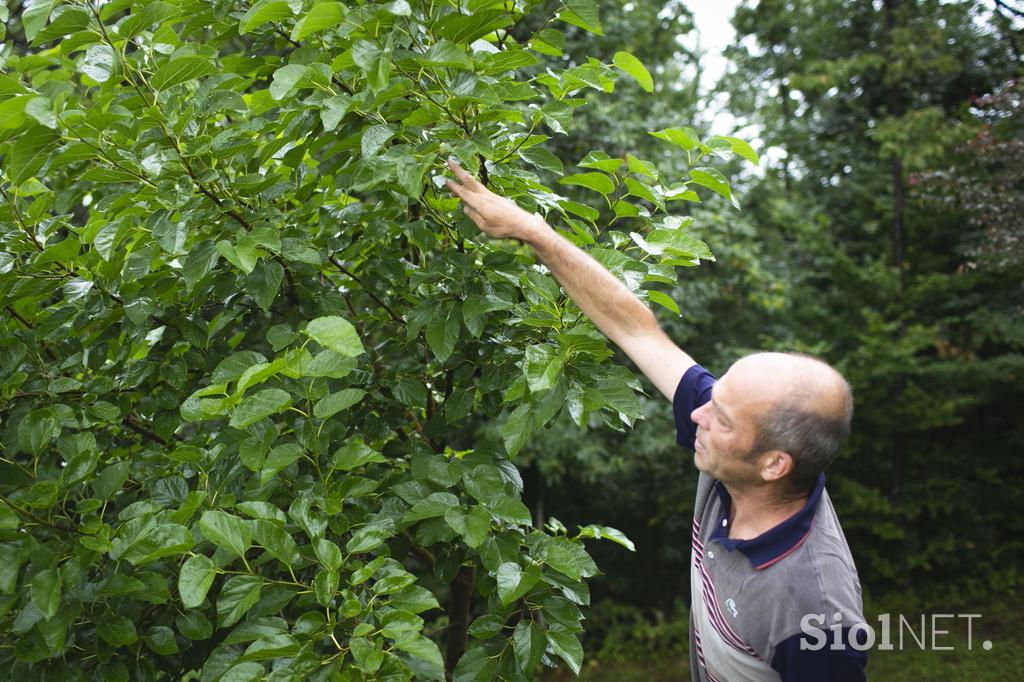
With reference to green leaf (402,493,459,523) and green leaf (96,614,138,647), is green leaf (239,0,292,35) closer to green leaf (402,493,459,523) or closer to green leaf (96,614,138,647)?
green leaf (402,493,459,523)

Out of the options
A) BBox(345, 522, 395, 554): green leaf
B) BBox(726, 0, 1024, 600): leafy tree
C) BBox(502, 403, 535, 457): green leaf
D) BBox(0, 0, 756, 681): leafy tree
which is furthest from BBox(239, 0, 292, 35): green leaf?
BBox(726, 0, 1024, 600): leafy tree

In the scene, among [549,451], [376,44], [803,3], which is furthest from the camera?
[803,3]

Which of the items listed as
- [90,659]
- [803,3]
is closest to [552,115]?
[90,659]

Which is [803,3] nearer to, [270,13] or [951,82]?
[951,82]

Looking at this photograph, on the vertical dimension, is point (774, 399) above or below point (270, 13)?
below

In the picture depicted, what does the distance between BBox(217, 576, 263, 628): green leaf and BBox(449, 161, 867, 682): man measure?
2.83 feet

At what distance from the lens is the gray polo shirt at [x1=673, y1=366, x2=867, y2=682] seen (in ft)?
4.58

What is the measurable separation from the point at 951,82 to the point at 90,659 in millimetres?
11010

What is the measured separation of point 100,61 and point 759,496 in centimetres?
162

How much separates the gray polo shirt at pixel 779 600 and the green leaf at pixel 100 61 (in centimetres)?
143

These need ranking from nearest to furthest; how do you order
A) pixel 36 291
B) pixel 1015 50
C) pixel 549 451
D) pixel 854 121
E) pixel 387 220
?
pixel 36 291 → pixel 387 220 → pixel 549 451 → pixel 1015 50 → pixel 854 121

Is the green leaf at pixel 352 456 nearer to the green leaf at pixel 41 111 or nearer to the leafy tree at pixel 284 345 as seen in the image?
the leafy tree at pixel 284 345

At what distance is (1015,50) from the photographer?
9.03m

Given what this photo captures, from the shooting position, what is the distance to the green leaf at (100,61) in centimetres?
155
